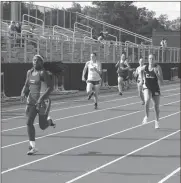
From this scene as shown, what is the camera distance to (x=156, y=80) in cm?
1394

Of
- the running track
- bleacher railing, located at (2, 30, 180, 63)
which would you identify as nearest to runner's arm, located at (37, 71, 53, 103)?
the running track

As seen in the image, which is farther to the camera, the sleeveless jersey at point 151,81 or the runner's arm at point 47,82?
the sleeveless jersey at point 151,81

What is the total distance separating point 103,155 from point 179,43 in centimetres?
5256

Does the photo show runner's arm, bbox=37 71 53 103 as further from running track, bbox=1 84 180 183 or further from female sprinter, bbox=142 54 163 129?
female sprinter, bbox=142 54 163 129

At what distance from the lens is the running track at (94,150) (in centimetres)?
829

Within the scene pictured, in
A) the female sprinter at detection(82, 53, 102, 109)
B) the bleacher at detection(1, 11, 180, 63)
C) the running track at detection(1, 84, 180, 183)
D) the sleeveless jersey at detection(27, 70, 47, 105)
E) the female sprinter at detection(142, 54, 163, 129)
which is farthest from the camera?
the bleacher at detection(1, 11, 180, 63)

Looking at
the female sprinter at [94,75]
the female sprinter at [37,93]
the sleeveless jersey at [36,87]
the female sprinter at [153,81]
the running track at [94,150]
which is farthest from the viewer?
the female sprinter at [94,75]

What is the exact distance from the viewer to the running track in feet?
27.2

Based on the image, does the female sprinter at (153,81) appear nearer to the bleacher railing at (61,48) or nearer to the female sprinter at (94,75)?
the female sprinter at (94,75)

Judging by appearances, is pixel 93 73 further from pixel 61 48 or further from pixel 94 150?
pixel 94 150

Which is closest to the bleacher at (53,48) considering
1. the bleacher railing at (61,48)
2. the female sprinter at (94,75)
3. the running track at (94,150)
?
the bleacher railing at (61,48)

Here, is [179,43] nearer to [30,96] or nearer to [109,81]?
[109,81]

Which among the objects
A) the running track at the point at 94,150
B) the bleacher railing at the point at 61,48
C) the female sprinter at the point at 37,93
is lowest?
the running track at the point at 94,150

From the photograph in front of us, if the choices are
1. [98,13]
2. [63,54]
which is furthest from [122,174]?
[98,13]
